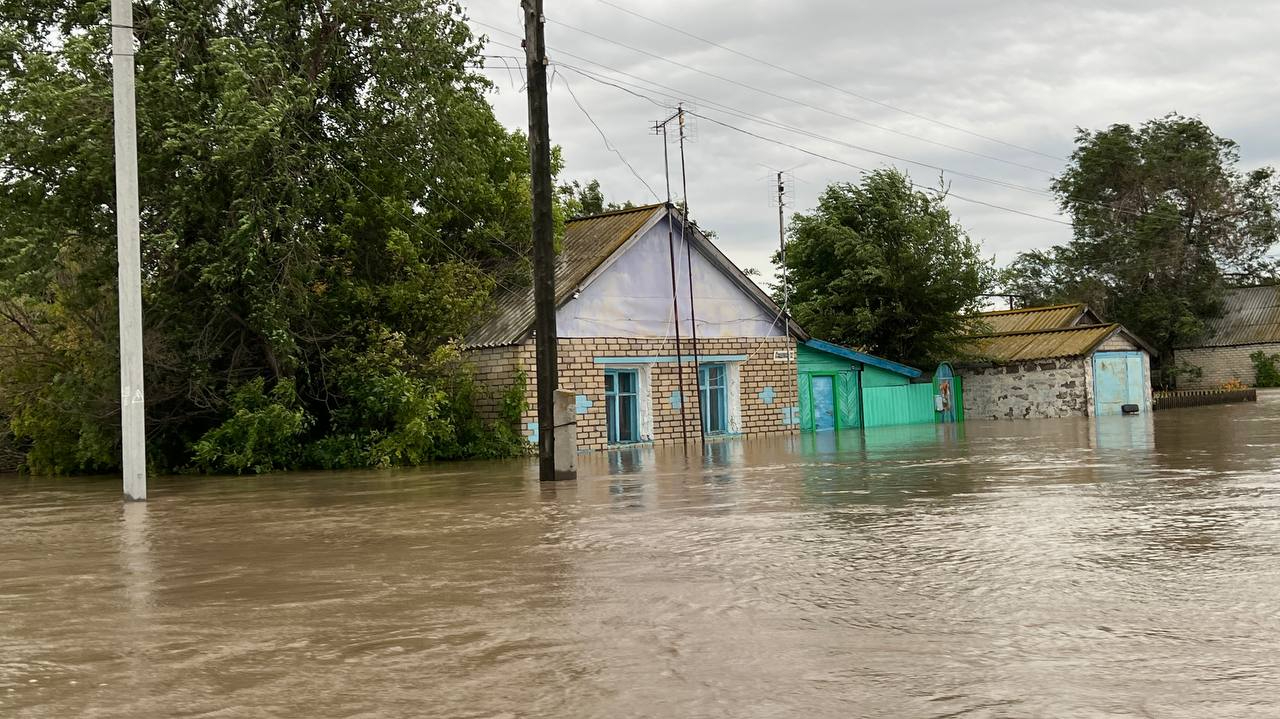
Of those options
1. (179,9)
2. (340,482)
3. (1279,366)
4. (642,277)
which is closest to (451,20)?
(179,9)

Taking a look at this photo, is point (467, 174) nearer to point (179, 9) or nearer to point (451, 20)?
point (451, 20)

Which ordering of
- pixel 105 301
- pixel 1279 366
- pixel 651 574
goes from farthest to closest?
1. pixel 1279 366
2. pixel 105 301
3. pixel 651 574

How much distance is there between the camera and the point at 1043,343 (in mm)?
41375

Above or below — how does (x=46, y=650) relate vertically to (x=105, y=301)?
below

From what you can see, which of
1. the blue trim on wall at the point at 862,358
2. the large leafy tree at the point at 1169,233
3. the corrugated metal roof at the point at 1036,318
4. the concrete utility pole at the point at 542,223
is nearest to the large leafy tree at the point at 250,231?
the concrete utility pole at the point at 542,223

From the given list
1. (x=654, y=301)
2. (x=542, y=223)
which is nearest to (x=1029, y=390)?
(x=654, y=301)

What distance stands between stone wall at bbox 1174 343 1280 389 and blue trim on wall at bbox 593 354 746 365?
38.5m

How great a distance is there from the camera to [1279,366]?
6088cm

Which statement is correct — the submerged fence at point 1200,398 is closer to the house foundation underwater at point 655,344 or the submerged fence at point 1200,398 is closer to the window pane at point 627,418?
the house foundation underwater at point 655,344

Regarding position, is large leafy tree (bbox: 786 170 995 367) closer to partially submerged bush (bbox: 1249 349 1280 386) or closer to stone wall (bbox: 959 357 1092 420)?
stone wall (bbox: 959 357 1092 420)

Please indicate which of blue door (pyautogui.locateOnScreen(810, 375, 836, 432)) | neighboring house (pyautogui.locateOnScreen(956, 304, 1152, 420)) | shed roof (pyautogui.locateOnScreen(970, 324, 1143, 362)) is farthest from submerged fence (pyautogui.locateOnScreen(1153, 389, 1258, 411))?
blue door (pyautogui.locateOnScreen(810, 375, 836, 432))

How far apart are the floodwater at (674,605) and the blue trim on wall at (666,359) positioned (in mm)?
13835

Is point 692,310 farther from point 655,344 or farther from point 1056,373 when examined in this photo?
point 1056,373

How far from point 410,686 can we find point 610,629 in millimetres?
1312
